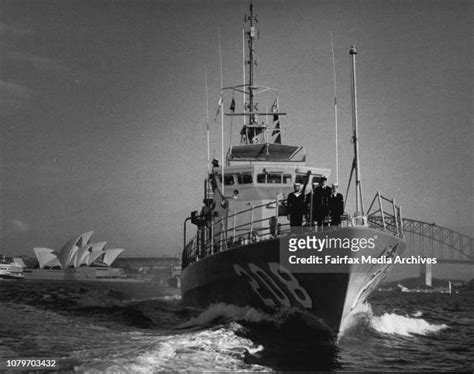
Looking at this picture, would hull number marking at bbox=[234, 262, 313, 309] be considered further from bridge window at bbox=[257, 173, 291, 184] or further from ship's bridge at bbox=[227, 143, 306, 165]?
ship's bridge at bbox=[227, 143, 306, 165]

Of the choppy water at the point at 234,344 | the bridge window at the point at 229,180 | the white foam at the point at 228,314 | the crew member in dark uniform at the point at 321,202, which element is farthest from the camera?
the bridge window at the point at 229,180

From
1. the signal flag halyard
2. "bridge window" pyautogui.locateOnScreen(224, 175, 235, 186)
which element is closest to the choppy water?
"bridge window" pyautogui.locateOnScreen(224, 175, 235, 186)

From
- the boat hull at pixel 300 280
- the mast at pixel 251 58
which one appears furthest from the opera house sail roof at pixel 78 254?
the boat hull at pixel 300 280

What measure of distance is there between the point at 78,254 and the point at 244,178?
74742 mm

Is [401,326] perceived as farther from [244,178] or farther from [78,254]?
[78,254]

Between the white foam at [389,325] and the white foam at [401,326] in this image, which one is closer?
the white foam at [389,325]

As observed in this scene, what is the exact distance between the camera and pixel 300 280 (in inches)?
430

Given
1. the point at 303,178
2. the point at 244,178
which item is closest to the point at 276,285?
the point at 244,178

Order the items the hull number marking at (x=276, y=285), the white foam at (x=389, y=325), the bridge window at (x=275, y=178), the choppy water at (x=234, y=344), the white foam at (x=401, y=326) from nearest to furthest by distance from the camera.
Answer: the choppy water at (x=234, y=344)
the hull number marking at (x=276, y=285)
the white foam at (x=389, y=325)
the white foam at (x=401, y=326)
the bridge window at (x=275, y=178)

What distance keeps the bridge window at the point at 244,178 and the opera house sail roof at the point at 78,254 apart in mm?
72942

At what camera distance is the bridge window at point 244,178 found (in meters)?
15.4

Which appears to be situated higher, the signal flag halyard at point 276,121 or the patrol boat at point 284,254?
the signal flag halyard at point 276,121

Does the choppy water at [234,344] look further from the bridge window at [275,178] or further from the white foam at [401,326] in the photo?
the bridge window at [275,178]

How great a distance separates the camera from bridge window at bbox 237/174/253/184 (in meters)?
15.4
